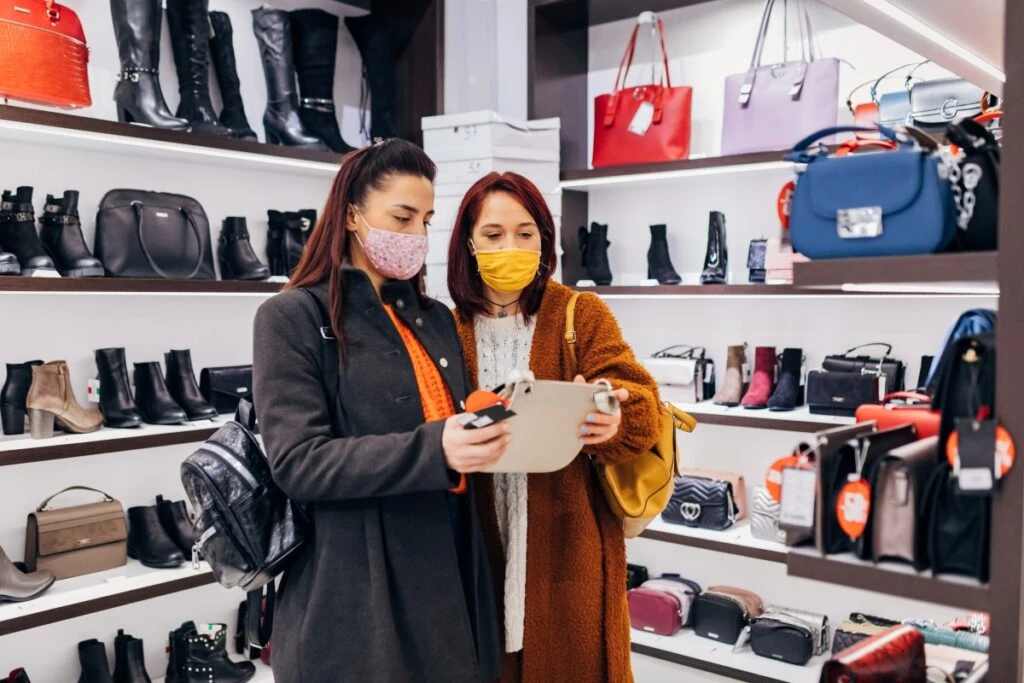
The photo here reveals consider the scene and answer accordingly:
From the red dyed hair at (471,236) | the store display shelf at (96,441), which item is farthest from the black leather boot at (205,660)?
the red dyed hair at (471,236)

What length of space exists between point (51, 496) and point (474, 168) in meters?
1.93

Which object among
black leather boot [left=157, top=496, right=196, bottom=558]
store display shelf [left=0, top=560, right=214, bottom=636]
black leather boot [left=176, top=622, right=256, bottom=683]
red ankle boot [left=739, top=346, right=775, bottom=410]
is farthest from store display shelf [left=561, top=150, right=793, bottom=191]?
black leather boot [left=176, top=622, right=256, bottom=683]

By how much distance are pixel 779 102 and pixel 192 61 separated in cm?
214

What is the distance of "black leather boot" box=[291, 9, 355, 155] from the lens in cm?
349

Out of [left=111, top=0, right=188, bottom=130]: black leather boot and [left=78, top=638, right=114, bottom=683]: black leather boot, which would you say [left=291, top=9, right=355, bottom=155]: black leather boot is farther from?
[left=78, top=638, right=114, bottom=683]: black leather boot

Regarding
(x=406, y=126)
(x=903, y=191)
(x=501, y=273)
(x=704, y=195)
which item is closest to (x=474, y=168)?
(x=406, y=126)

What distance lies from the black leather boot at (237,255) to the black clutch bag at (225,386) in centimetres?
35

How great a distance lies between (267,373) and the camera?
1605 mm

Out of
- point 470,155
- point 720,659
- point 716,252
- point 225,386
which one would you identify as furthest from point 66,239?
point 720,659

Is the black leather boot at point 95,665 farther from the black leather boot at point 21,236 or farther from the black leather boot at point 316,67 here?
the black leather boot at point 316,67

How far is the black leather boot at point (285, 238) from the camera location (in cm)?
345

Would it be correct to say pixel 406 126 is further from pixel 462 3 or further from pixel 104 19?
pixel 104 19

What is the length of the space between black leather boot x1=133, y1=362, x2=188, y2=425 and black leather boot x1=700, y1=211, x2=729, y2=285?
6.75 ft

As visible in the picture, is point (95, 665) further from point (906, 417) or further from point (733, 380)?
point (906, 417)
